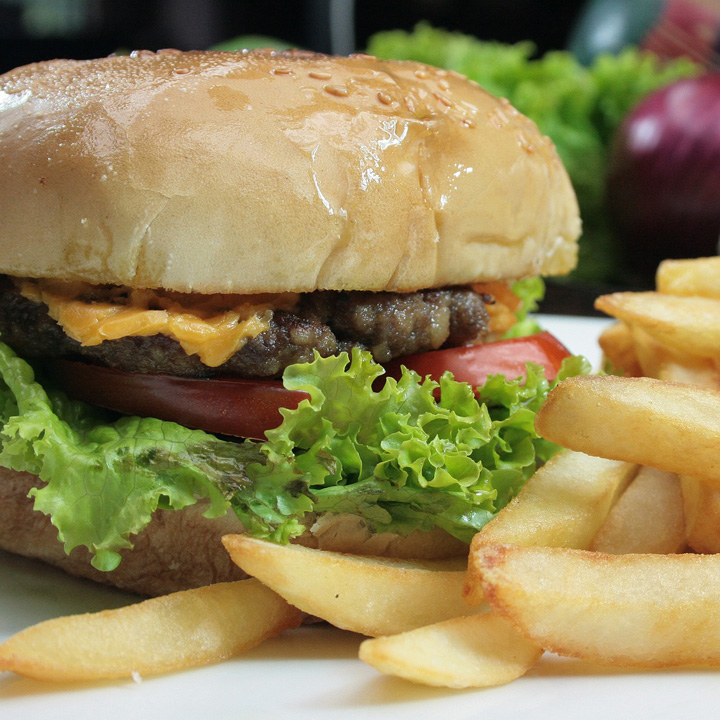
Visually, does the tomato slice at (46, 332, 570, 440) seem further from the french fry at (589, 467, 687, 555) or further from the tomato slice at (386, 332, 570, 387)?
the french fry at (589, 467, 687, 555)

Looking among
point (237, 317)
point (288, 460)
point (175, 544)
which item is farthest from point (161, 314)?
point (175, 544)

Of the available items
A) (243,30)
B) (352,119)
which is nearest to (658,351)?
(352,119)

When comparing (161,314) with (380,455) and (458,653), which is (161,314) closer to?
(380,455)

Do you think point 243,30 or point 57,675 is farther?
point 243,30

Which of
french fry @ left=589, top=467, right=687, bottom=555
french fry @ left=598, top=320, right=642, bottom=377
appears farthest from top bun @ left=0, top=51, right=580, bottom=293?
french fry @ left=598, top=320, right=642, bottom=377

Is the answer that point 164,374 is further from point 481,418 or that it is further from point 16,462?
point 481,418

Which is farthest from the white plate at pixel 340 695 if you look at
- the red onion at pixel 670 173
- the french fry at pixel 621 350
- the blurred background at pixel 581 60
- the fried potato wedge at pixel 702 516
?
the red onion at pixel 670 173

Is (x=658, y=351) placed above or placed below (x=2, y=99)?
below
